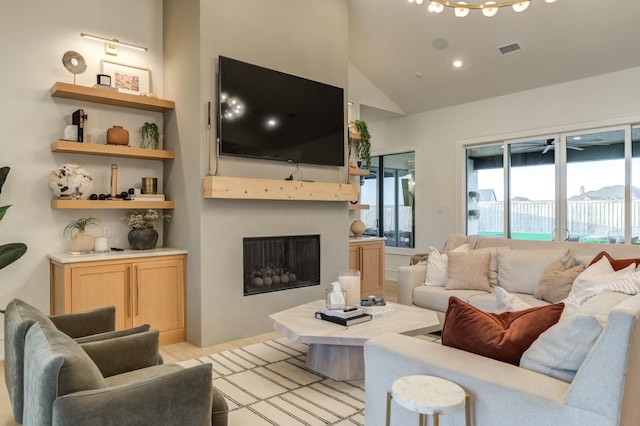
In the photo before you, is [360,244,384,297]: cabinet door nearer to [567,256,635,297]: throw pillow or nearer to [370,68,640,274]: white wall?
[370,68,640,274]: white wall

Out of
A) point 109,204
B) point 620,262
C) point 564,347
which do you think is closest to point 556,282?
point 620,262

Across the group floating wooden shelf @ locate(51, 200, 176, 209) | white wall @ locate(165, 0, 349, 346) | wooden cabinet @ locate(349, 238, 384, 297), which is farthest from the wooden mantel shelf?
wooden cabinet @ locate(349, 238, 384, 297)

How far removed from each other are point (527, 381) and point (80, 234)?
3668 millimetres

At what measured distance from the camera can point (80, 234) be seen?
3775 millimetres

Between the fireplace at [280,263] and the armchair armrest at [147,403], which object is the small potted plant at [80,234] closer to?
the fireplace at [280,263]

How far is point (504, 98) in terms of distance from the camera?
6.03m

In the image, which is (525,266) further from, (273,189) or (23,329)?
(23,329)

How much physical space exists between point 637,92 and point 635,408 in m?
4.72

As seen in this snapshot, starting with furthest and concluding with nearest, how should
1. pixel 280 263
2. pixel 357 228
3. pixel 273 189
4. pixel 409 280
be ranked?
1. pixel 357 228
2. pixel 280 263
3. pixel 409 280
4. pixel 273 189

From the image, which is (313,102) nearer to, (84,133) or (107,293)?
(84,133)

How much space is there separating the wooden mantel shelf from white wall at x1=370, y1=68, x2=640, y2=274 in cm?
242

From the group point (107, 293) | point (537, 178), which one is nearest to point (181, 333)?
point (107, 293)

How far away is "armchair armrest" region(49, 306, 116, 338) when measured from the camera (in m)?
2.46

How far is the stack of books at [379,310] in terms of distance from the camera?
10.2ft
